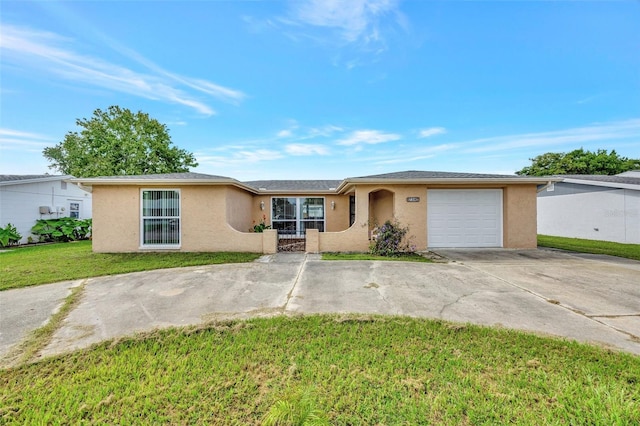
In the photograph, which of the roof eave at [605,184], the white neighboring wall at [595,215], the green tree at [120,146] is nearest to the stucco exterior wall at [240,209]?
the green tree at [120,146]

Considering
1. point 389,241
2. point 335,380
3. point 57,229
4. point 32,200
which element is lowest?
point 335,380

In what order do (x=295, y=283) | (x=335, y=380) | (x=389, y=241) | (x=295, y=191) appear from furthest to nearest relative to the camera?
(x=295, y=191) → (x=389, y=241) → (x=295, y=283) → (x=335, y=380)

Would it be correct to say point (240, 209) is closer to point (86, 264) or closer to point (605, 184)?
point (86, 264)

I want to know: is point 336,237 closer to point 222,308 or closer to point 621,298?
point 222,308

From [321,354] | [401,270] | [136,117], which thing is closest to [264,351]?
[321,354]

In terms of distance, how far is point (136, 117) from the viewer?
23.5 meters

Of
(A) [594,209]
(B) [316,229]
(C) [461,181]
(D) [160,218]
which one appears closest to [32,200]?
(D) [160,218]

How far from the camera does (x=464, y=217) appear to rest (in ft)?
33.8

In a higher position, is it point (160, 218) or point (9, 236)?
point (160, 218)

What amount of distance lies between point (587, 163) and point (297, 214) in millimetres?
33778

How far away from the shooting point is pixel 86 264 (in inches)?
306

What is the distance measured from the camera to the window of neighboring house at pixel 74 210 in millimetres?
16303

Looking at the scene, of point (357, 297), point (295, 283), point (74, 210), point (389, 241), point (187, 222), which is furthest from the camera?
point (74, 210)

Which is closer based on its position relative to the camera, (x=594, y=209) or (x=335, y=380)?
(x=335, y=380)
